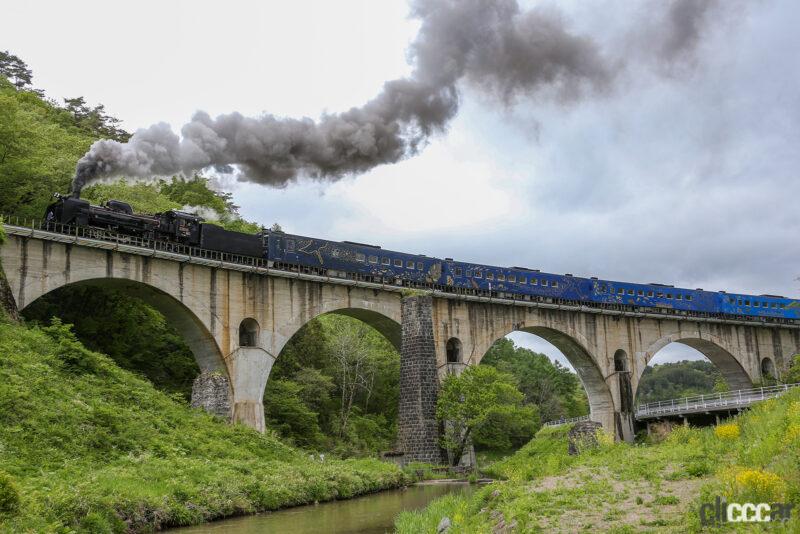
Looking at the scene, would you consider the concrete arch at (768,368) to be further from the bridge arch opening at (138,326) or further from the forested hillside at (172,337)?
the bridge arch opening at (138,326)

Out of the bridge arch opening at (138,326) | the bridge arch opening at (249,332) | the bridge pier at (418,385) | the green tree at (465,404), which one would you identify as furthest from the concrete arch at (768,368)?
the bridge arch opening at (138,326)

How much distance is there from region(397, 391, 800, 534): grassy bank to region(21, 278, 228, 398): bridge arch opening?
17.8m

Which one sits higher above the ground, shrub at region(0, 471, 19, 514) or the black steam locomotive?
the black steam locomotive

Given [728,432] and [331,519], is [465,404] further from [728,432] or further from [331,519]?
[728,432]

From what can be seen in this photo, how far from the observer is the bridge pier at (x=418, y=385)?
3744 cm

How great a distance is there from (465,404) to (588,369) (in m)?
18.8

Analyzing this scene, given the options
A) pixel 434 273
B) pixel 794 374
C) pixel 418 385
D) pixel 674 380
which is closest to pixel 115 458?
pixel 418 385

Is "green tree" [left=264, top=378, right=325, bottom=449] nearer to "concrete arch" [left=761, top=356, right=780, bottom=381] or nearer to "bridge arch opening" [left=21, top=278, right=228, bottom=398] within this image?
"bridge arch opening" [left=21, top=278, right=228, bottom=398]

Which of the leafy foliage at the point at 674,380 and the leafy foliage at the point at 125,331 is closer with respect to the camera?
the leafy foliage at the point at 125,331

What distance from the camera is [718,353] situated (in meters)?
60.3

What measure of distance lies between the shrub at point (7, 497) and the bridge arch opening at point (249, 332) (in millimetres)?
21307


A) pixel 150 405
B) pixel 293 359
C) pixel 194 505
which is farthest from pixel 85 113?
pixel 194 505

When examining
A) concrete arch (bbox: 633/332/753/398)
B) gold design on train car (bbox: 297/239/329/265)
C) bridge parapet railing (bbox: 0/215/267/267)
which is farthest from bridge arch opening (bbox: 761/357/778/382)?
bridge parapet railing (bbox: 0/215/267/267)

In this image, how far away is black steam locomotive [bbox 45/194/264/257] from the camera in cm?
2972
